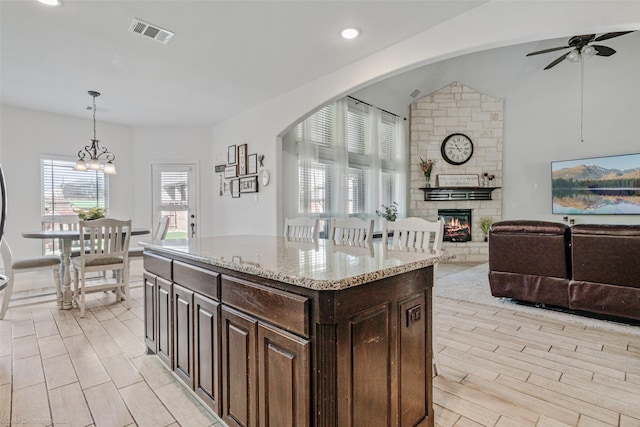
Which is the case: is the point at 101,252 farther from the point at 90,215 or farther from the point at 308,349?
the point at 308,349

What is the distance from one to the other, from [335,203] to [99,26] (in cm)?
367

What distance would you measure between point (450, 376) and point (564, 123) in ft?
21.7

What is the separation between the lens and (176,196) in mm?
5859

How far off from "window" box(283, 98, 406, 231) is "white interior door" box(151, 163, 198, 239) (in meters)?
2.13

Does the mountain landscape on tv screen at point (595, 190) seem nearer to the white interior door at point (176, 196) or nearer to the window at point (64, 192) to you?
the white interior door at point (176, 196)

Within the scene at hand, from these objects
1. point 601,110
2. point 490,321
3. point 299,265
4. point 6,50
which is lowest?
point 490,321

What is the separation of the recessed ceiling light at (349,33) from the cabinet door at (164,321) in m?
2.45

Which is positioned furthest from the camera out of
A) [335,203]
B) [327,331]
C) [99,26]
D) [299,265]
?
[335,203]

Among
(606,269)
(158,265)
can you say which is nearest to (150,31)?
(158,265)

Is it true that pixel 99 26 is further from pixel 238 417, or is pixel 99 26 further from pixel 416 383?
pixel 416 383

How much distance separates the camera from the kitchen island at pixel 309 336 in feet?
3.54

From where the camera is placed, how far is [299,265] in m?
1.32

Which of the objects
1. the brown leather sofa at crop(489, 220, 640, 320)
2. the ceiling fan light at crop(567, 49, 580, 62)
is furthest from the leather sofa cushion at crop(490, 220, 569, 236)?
the ceiling fan light at crop(567, 49, 580, 62)

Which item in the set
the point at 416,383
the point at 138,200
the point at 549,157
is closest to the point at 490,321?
the point at 416,383
